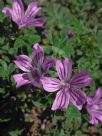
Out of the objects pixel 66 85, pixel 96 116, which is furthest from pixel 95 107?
pixel 66 85

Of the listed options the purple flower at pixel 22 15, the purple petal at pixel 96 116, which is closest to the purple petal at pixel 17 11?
the purple flower at pixel 22 15

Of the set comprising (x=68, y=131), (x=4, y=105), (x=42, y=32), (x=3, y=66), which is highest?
(x=42, y=32)

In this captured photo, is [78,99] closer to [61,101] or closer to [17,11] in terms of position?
[61,101]

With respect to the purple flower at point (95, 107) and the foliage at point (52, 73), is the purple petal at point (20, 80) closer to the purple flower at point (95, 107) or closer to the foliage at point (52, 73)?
the foliage at point (52, 73)

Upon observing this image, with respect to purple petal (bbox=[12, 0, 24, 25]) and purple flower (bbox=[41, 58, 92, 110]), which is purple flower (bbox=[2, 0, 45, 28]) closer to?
purple petal (bbox=[12, 0, 24, 25])

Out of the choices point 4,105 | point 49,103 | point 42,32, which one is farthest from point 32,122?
point 42,32

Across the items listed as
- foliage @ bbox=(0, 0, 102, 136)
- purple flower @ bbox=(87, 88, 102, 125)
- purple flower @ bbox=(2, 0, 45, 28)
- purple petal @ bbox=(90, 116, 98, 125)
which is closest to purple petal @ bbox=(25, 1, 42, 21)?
purple flower @ bbox=(2, 0, 45, 28)

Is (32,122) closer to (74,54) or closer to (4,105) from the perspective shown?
(4,105)
